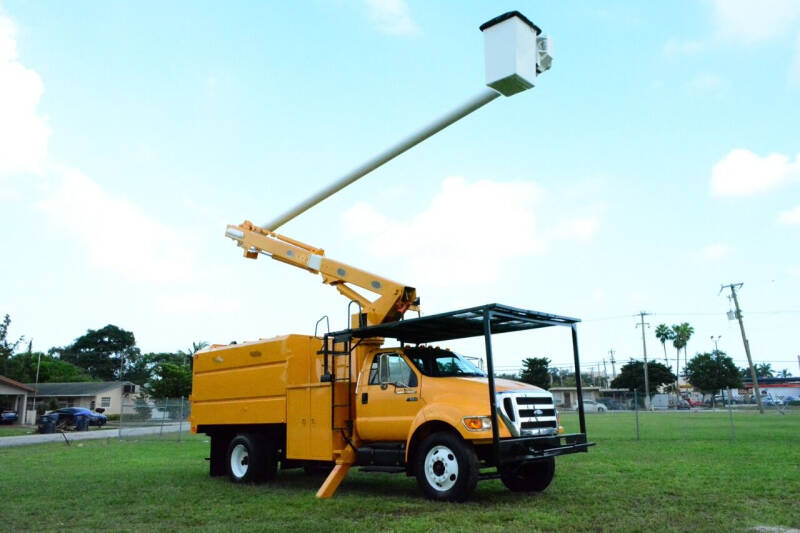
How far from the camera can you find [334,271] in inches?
492

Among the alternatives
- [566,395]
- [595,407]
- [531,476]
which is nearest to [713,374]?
[566,395]

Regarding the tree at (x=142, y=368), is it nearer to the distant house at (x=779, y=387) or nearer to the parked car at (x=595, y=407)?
the parked car at (x=595, y=407)

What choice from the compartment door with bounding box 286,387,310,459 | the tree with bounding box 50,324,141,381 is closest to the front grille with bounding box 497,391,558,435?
the compartment door with bounding box 286,387,310,459

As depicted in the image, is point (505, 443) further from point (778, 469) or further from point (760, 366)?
point (760, 366)

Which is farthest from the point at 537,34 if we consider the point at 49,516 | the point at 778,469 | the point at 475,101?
the point at 778,469

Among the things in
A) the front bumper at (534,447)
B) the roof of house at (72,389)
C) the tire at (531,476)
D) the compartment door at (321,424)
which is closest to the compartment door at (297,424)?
the compartment door at (321,424)

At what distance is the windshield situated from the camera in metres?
10.3

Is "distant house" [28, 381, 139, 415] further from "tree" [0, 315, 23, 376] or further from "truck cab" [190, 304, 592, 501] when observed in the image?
"truck cab" [190, 304, 592, 501]

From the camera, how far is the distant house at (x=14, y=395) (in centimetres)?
4791

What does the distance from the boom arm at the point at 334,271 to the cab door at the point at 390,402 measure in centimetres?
105

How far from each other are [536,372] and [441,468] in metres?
59.8

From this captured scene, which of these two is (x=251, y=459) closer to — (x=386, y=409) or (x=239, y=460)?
(x=239, y=460)

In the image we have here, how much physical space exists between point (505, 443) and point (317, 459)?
3791mm

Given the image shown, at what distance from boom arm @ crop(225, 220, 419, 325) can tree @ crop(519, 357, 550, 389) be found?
176 feet
